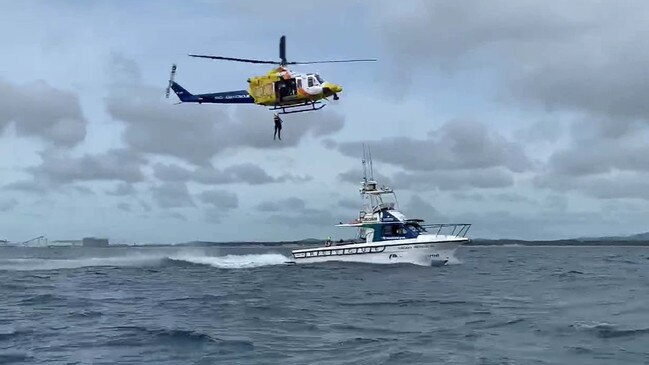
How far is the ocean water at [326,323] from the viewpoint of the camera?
1831 centimetres

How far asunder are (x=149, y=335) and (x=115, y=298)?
12.8 meters

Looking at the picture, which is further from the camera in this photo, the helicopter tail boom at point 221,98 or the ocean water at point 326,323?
the helicopter tail boom at point 221,98

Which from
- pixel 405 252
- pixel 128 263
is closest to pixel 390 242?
pixel 405 252

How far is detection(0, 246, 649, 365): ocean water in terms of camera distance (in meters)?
18.3

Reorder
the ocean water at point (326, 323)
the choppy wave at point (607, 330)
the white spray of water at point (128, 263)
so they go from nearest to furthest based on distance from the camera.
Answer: the ocean water at point (326, 323)
the choppy wave at point (607, 330)
the white spray of water at point (128, 263)

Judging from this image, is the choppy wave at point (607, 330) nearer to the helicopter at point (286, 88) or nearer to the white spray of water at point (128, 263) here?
the helicopter at point (286, 88)

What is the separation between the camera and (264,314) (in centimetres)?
2694

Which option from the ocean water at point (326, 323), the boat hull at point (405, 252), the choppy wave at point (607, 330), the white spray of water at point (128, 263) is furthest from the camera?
the white spray of water at point (128, 263)

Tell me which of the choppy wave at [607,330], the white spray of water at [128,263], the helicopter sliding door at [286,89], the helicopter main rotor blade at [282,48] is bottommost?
the choppy wave at [607,330]

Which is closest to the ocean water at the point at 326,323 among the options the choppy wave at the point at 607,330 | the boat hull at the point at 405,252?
the choppy wave at the point at 607,330

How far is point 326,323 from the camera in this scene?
24312 mm

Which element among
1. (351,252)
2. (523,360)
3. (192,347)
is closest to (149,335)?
(192,347)

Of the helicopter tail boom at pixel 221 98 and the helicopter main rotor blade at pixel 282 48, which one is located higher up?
the helicopter main rotor blade at pixel 282 48

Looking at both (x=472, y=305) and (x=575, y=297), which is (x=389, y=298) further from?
(x=575, y=297)
